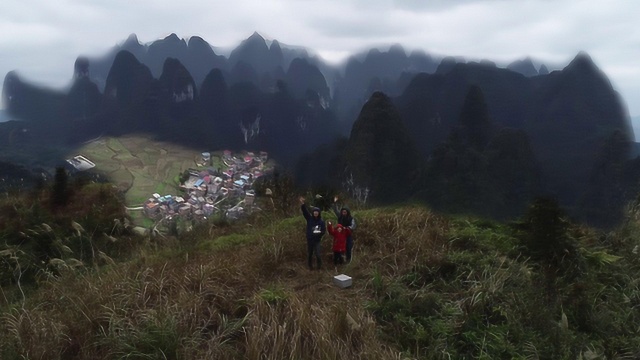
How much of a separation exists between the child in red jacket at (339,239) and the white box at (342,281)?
21.3 inches

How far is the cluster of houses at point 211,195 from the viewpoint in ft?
Answer: 31.7

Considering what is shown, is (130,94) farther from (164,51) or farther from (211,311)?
(211,311)

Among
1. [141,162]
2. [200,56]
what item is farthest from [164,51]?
[141,162]

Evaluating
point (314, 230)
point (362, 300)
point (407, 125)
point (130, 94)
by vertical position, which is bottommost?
point (407, 125)

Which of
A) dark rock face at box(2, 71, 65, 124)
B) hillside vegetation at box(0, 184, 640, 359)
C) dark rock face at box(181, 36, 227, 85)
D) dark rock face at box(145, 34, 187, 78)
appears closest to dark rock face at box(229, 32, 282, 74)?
dark rock face at box(181, 36, 227, 85)

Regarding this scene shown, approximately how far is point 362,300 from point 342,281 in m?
0.34

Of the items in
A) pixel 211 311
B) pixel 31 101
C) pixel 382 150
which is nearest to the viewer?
pixel 211 311

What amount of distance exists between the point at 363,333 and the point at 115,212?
6.50 meters

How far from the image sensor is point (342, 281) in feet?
13.5

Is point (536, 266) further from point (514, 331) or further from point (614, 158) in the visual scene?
point (614, 158)

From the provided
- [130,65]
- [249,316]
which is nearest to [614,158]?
[249,316]

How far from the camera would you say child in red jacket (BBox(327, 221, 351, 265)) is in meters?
4.68

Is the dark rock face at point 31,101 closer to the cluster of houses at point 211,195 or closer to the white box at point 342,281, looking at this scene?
the cluster of houses at point 211,195

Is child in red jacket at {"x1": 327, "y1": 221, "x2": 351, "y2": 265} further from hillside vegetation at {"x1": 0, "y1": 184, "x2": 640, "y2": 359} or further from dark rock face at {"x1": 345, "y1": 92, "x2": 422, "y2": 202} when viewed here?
dark rock face at {"x1": 345, "y1": 92, "x2": 422, "y2": 202}
